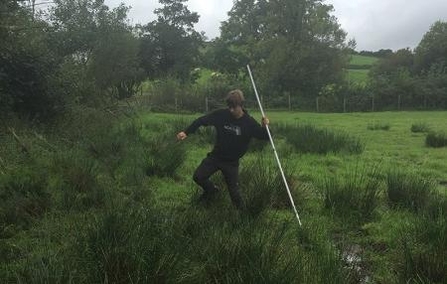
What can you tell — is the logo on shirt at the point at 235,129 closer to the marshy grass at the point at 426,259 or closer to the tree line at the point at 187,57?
the marshy grass at the point at 426,259

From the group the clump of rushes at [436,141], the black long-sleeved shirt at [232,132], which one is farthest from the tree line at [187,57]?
the clump of rushes at [436,141]

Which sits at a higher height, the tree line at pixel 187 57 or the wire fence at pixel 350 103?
the tree line at pixel 187 57

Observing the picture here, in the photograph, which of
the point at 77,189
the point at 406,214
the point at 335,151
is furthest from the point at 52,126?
the point at 406,214

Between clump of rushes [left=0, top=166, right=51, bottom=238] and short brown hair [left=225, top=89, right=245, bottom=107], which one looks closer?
clump of rushes [left=0, top=166, right=51, bottom=238]

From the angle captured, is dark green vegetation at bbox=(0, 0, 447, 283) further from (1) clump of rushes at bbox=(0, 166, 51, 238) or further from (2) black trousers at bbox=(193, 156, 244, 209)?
(2) black trousers at bbox=(193, 156, 244, 209)

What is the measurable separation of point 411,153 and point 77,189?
10921 millimetres

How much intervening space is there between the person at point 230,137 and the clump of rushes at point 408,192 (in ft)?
7.75

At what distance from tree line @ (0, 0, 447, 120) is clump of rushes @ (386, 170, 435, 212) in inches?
298

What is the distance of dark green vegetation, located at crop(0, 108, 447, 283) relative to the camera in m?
4.55

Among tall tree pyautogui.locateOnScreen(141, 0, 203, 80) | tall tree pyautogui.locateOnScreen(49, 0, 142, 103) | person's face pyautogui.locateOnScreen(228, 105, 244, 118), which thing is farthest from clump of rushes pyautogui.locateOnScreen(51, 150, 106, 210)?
tall tree pyautogui.locateOnScreen(141, 0, 203, 80)

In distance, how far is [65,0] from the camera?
4481 centimetres

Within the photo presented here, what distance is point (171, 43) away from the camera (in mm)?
64250

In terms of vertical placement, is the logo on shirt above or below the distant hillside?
below

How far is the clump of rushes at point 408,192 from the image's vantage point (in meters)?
8.51
